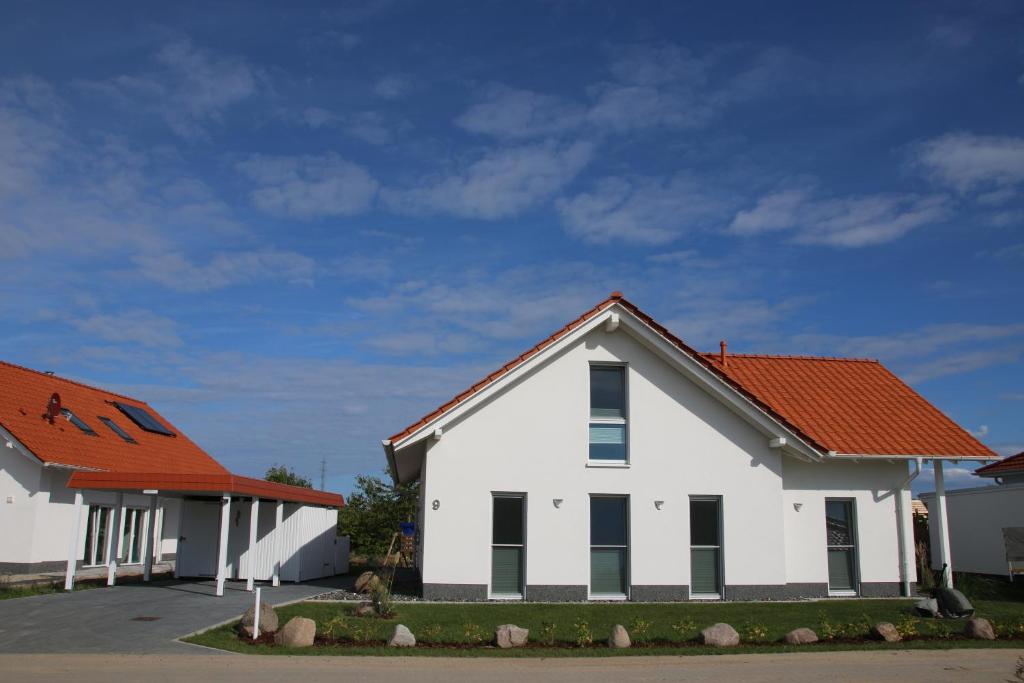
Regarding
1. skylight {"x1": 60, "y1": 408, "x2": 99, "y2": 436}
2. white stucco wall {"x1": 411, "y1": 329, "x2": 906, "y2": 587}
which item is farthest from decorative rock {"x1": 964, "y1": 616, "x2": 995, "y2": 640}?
skylight {"x1": 60, "y1": 408, "x2": 99, "y2": 436}

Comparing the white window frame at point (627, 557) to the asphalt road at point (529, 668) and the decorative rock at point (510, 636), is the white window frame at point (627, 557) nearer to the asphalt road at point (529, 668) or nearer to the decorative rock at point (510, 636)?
the decorative rock at point (510, 636)

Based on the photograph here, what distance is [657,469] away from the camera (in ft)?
58.9

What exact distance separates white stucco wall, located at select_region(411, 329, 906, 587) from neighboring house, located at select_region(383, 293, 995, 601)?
0.03 m

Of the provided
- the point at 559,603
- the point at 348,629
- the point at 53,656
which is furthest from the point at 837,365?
the point at 53,656

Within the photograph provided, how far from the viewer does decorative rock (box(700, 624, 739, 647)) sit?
39.4 feet

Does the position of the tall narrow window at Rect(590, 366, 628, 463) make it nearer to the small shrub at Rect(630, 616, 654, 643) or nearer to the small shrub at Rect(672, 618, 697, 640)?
the small shrub at Rect(672, 618, 697, 640)

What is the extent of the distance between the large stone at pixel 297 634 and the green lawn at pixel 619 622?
0.16 metres

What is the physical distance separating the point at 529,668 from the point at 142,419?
24633mm

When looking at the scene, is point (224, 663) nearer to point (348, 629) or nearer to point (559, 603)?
point (348, 629)

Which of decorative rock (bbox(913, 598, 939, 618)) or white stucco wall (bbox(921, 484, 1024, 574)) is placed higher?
white stucco wall (bbox(921, 484, 1024, 574))

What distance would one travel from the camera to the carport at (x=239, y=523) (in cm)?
1895

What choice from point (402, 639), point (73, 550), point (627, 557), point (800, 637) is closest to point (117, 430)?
point (73, 550)

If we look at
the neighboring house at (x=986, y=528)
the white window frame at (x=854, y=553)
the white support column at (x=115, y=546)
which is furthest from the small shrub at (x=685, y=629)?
the white support column at (x=115, y=546)

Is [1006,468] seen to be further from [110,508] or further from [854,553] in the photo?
[110,508]
